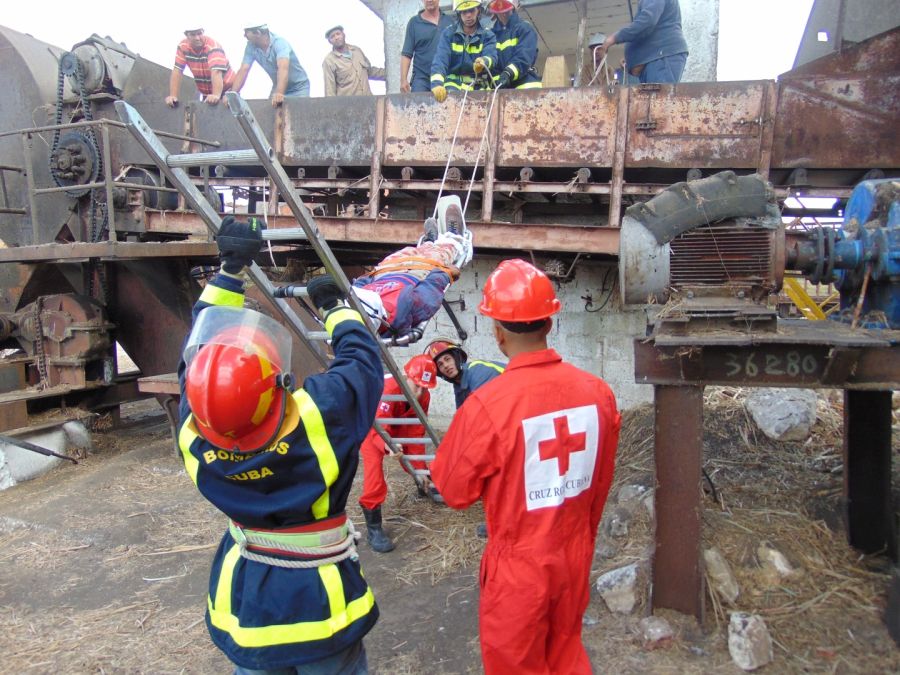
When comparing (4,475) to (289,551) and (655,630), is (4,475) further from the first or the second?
(655,630)

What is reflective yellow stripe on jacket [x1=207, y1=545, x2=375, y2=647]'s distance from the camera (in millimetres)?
1938

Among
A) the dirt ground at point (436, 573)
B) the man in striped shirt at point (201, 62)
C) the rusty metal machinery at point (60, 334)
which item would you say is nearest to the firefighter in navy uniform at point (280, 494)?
the dirt ground at point (436, 573)

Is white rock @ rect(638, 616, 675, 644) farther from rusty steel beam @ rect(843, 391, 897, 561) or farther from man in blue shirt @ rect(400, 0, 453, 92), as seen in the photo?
man in blue shirt @ rect(400, 0, 453, 92)

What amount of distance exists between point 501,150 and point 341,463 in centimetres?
462

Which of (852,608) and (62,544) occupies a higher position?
(852,608)

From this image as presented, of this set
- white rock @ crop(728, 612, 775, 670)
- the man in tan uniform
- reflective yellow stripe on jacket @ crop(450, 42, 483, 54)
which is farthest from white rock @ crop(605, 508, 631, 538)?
the man in tan uniform

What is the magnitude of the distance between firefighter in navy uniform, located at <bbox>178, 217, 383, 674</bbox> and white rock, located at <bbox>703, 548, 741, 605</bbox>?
2.16m

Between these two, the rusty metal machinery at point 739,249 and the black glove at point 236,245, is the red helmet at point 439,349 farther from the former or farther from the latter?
the black glove at point 236,245

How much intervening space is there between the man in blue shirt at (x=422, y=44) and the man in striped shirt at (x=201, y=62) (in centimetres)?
222

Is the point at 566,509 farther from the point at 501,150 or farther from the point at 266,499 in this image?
the point at 501,150

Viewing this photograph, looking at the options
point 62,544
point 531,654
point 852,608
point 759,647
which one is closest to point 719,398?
point 852,608

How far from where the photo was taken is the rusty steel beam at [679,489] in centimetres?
311

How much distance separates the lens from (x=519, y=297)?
7.84 feet

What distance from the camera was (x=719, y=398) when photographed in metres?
6.05
